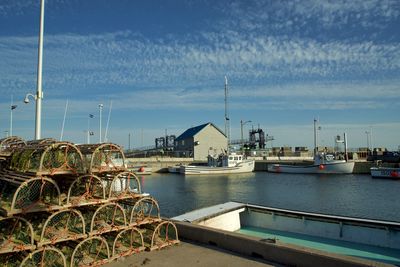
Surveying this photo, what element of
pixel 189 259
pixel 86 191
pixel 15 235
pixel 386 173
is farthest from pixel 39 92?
pixel 386 173

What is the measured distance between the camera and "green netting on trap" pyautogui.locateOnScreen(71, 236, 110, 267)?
26.5ft

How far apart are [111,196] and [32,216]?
1.88 m

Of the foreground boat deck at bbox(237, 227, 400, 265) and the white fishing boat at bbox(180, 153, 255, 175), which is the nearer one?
the foreground boat deck at bbox(237, 227, 400, 265)

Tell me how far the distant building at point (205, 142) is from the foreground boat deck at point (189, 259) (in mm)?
75456

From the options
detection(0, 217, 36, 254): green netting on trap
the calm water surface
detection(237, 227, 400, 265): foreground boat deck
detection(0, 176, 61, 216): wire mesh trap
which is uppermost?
detection(0, 176, 61, 216): wire mesh trap

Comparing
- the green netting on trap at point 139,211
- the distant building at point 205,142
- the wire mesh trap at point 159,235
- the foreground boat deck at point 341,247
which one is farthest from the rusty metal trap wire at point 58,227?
the distant building at point 205,142

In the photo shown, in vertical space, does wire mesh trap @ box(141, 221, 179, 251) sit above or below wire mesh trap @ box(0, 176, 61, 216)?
below

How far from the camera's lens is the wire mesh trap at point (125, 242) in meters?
8.73

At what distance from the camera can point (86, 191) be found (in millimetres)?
8812

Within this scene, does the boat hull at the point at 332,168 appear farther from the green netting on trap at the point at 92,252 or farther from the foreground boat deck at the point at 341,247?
the green netting on trap at the point at 92,252

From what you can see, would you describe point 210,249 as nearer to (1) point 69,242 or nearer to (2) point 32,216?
(1) point 69,242

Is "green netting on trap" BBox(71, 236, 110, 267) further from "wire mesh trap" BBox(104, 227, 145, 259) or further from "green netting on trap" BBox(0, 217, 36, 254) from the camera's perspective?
"green netting on trap" BBox(0, 217, 36, 254)

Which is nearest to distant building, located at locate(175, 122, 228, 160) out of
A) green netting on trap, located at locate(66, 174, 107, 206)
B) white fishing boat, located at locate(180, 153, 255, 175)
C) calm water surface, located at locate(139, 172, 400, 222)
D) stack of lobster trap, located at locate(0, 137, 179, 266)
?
white fishing boat, located at locate(180, 153, 255, 175)

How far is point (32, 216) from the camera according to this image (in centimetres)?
806
